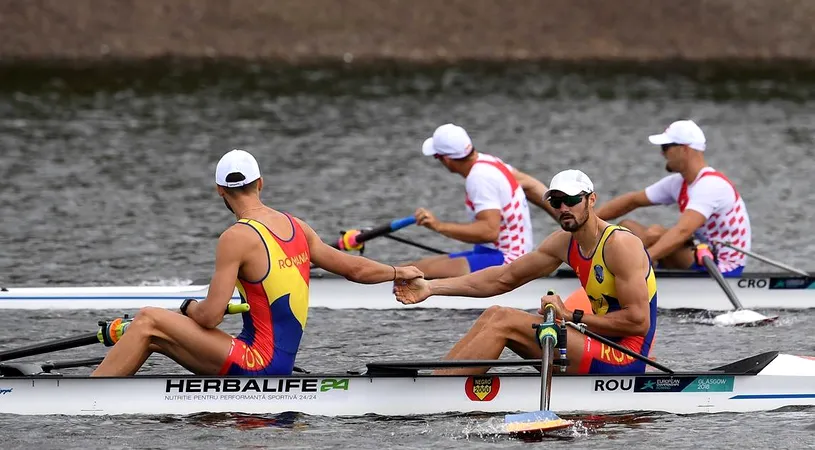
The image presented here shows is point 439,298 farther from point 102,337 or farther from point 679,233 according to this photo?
point 102,337

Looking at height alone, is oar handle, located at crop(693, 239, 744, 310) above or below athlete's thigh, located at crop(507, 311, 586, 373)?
above

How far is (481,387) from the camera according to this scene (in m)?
12.3

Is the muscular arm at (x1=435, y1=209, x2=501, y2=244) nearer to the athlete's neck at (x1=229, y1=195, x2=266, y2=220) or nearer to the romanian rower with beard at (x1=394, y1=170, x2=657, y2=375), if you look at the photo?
the romanian rower with beard at (x1=394, y1=170, x2=657, y2=375)

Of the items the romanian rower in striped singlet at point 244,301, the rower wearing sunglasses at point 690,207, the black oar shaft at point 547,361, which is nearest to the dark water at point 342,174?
the black oar shaft at point 547,361

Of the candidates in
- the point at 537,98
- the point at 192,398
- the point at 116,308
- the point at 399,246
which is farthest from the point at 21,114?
the point at 192,398

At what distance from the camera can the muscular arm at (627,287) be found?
11883 millimetres

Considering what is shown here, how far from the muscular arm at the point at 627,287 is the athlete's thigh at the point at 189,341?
9.73 feet

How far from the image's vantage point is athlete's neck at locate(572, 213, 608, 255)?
12.0m

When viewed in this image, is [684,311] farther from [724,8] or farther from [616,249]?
[724,8]

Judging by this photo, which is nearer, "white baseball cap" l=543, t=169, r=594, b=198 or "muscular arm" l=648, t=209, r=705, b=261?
"white baseball cap" l=543, t=169, r=594, b=198

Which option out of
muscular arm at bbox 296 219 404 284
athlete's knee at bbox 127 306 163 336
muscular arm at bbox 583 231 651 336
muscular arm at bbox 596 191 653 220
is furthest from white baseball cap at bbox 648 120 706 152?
athlete's knee at bbox 127 306 163 336

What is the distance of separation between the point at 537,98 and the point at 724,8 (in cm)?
1043

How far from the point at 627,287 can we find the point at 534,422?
4.29ft

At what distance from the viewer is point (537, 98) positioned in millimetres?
39094
